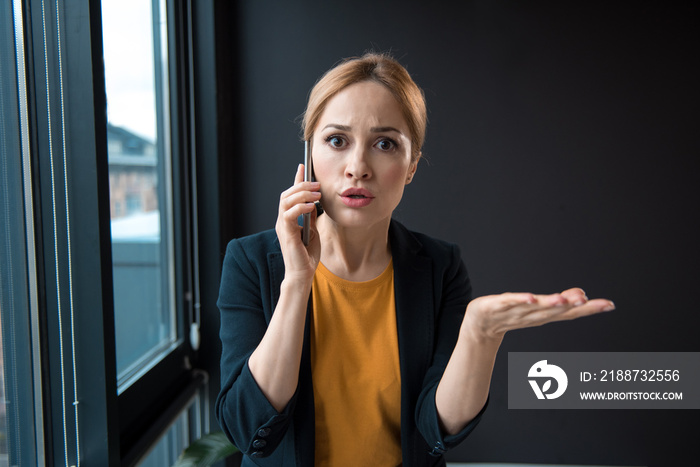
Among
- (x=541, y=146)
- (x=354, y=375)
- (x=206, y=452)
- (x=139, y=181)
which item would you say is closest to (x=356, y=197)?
(x=354, y=375)

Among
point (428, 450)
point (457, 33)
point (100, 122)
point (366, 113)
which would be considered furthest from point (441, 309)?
point (457, 33)

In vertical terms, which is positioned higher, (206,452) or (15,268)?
(15,268)

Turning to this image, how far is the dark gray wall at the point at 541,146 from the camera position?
2.16m

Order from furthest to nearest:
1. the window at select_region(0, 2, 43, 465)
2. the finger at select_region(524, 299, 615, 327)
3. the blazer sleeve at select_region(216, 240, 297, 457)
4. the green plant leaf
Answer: the green plant leaf < the window at select_region(0, 2, 43, 465) < the blazer sleeve at select_region(216, 240, 297, 457) < the finger at select_region(524, 299, 615, 327)

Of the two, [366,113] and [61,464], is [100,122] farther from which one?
[61,464]

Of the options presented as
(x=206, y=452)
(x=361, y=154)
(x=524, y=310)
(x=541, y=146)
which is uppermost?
(x=541, y=146)

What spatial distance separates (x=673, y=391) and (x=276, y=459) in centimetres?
211

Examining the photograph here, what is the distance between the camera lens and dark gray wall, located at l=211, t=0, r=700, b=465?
2.16 meters

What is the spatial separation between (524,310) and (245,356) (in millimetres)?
520

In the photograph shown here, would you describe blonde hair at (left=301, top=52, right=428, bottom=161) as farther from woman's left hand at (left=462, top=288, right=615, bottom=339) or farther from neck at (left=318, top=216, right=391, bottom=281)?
woman's left hand at (left=462, top=288, right=615, bottom=339)

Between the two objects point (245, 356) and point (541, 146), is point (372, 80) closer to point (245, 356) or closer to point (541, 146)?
point (245, 356)

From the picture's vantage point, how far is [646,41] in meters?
2.15

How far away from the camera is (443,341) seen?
104 cm

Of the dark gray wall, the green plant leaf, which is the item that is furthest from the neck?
the dark gray wall
